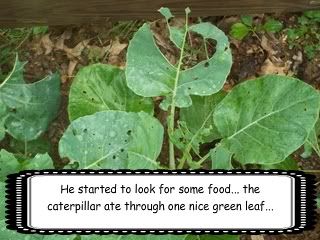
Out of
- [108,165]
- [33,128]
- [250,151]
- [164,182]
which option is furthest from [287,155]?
[33,128]

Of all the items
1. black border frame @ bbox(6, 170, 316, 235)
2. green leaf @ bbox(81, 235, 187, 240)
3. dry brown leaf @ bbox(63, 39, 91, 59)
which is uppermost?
dry brown leaf @ bbox(63, 39, 91, 59)

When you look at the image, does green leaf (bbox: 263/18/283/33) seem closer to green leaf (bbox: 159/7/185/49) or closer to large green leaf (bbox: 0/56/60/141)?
green leaf (bbox: 159/7/185/49)

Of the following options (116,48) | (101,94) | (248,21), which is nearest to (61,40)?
(116,48)

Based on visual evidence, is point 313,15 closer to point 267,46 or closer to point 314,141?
point 267,46

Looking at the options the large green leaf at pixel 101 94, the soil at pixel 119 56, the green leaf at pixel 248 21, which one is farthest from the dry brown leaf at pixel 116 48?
the green leaf at pixel 248 21

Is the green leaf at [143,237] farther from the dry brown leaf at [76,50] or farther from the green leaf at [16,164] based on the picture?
the dry brown leaf at [76,50]

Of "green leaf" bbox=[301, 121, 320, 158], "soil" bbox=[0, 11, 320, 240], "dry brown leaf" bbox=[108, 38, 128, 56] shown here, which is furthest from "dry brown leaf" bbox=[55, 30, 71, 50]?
"green leaf" bbox=[301, 121, 320, 158]

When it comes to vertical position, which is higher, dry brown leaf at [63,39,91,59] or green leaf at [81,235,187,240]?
dry brown leaf at [63,39,91,59]
